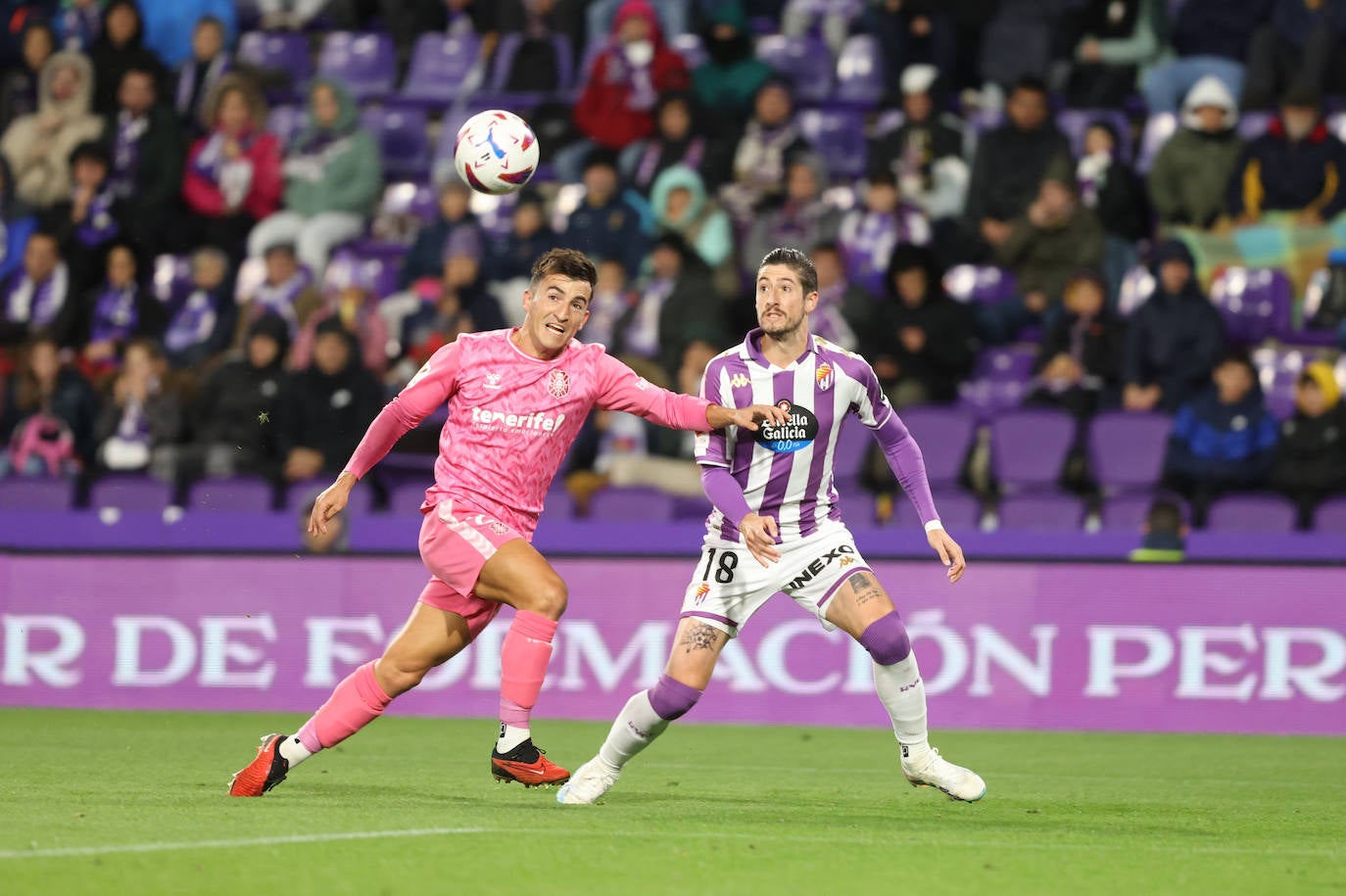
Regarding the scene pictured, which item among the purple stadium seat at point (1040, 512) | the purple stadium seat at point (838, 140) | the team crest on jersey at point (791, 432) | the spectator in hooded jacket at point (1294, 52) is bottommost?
the purple stadium seat at point (1040, 512)

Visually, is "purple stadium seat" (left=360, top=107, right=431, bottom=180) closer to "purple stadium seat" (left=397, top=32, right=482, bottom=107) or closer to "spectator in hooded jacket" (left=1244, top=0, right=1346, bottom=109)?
"purple stadium seat" (left=397, top=32, right=482, bottom=107)

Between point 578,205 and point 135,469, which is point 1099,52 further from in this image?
point 135,469

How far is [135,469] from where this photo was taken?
48.5 feet

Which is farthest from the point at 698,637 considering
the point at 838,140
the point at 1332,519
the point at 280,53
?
the point at 280,53

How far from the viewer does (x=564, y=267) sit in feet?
25.4

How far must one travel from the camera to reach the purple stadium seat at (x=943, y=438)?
553 inches

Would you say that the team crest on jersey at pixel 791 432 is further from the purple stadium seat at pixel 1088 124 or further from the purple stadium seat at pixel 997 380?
the purple stadium seat at pixel 1088 124

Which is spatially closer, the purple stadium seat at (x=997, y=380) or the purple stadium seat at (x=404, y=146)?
the purple stadium seat at (x=997, y=380)

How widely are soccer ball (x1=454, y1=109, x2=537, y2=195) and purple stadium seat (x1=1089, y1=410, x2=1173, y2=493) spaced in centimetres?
620

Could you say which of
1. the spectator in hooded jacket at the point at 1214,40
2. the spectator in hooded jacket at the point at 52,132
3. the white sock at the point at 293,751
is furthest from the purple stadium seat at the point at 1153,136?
the white sock at the point at 293,751

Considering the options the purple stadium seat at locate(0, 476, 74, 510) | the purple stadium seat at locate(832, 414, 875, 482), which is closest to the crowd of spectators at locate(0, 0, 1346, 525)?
the purple stadium seat at locate(0, 476, 74, 510)

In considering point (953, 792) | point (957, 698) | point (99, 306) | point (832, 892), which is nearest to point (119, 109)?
point (99, 306)

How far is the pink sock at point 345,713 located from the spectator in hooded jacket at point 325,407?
6937mm

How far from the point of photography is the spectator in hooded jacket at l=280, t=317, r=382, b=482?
47.5 ft
